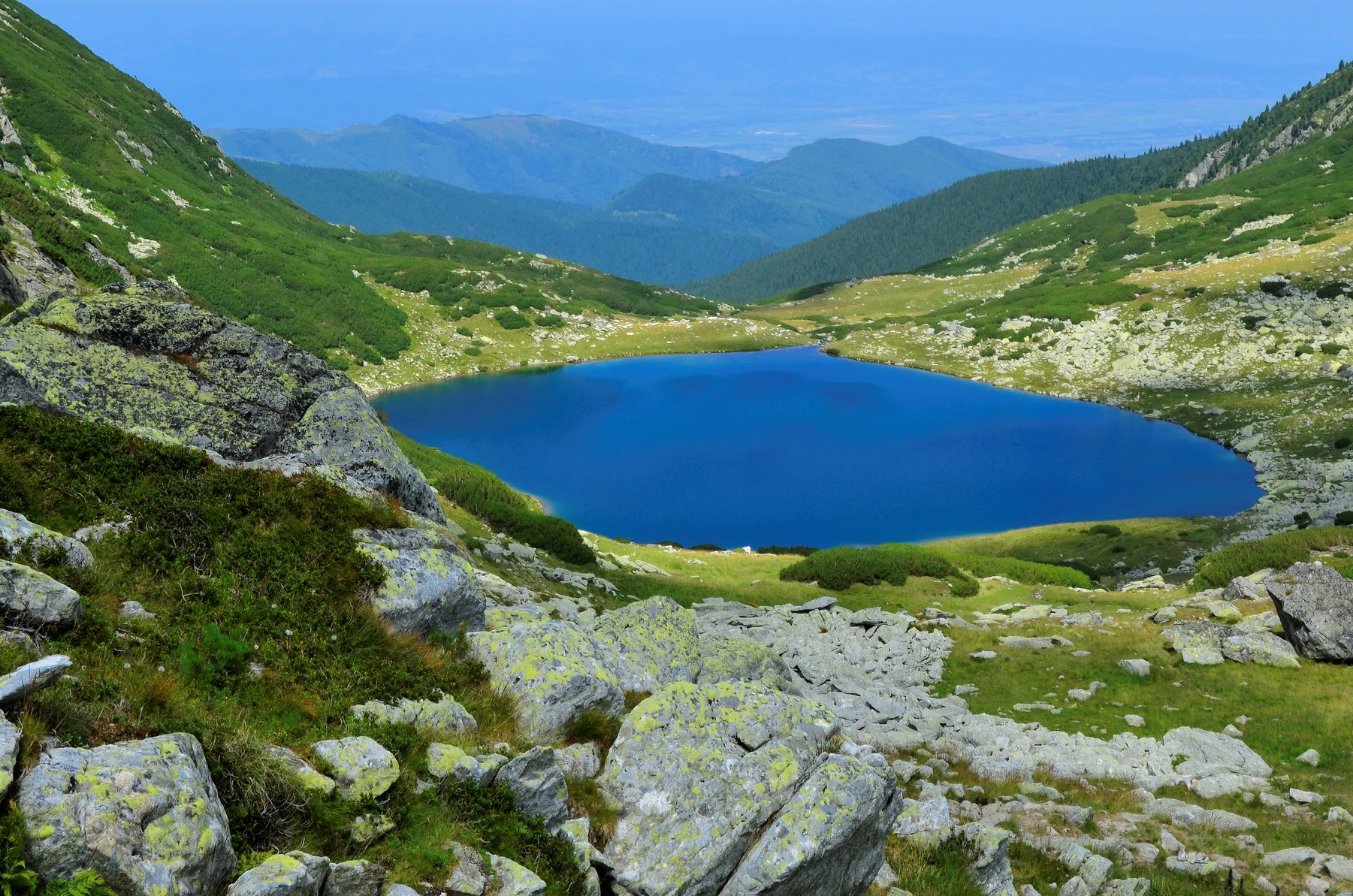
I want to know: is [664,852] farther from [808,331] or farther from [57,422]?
[808,331]

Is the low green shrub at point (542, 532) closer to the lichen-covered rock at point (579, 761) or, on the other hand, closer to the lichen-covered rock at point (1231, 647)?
the lichen-covered rock at point (1231, 647)

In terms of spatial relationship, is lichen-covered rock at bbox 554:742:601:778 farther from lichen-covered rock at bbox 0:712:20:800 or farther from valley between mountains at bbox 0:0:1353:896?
lichen-covered rock at bbox 0:712:20:800

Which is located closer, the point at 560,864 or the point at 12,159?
the point at 560,864

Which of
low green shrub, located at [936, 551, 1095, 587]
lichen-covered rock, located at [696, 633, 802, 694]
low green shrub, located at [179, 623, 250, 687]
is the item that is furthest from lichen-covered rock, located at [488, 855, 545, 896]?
low green shrub, located at [936, 551, 1095, 587]

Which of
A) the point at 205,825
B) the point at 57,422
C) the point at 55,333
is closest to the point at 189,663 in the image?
the point at 205,825

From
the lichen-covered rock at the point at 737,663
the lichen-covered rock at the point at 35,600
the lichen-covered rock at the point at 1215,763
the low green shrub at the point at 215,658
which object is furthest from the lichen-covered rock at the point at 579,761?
the lichen-covered rock at the point at 1215,763

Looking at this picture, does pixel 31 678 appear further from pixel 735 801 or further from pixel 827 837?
pixel 827 837
